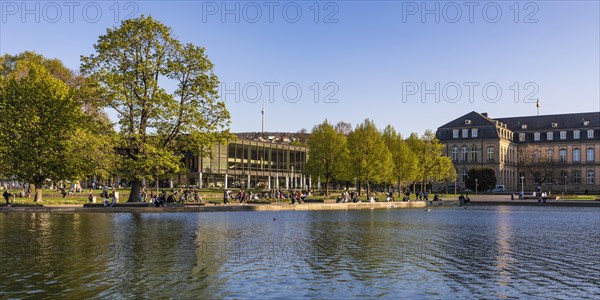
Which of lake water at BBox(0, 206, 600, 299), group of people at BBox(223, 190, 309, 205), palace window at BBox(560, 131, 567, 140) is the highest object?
palace window at BBox(560, 131, 567, 140)

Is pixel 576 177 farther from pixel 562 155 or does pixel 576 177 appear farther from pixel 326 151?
pixel 326 151

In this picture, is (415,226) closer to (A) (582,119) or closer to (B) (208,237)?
(B) (208,237)

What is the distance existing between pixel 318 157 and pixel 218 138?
28041 mm

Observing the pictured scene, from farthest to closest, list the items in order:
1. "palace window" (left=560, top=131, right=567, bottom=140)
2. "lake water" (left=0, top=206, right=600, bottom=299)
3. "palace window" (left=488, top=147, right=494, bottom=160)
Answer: "palace window" (left=560, top=131, right=567, bottom=140)
"palace window" (left=488, top=147, right=494, bottom=160)
"lake water" (left=0, top=206, right=600, bottom=299)

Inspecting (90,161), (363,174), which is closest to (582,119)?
(363,174)

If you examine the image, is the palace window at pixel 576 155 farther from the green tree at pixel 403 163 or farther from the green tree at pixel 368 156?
the green tree at pixel 368 156

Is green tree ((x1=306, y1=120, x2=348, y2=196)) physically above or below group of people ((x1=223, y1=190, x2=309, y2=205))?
above

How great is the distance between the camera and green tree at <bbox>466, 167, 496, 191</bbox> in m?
118

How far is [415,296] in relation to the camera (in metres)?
14.4

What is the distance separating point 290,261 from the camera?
64.7 feet

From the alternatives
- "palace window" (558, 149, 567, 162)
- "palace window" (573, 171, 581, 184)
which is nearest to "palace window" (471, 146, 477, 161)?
"palace window" (558, 149, 567, 162)

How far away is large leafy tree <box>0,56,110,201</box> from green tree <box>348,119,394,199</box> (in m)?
39.0

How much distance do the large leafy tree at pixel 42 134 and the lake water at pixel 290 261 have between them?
15.7 m

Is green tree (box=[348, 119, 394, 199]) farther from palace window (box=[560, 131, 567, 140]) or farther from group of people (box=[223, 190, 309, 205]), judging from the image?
palace window (box=[560, 131, 567, 140])
